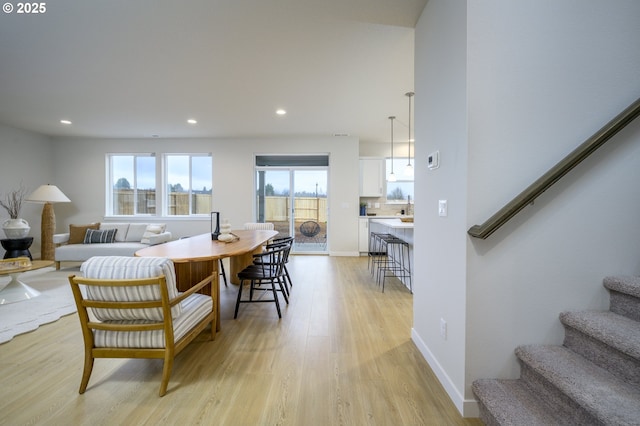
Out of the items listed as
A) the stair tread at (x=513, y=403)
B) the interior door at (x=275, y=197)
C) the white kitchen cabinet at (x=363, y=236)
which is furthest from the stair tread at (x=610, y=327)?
the interior door at (x=275, y=197)

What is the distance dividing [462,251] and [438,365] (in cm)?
86

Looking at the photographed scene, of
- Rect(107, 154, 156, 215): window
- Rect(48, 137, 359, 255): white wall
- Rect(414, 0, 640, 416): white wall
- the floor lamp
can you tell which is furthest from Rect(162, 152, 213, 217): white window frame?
Rect(414, 0, 640, 416): white wall

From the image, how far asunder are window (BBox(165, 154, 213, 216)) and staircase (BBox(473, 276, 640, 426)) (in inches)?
251

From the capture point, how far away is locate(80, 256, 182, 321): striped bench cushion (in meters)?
1.56

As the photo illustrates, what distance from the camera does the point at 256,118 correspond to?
16.1 feet

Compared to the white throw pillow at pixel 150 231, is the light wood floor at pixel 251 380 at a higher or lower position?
lower

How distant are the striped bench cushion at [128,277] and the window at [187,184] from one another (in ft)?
16.6

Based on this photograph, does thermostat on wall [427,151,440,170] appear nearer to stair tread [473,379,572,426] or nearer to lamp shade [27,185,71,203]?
stair tread [473,379,572,426]

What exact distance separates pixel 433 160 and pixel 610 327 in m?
1.23

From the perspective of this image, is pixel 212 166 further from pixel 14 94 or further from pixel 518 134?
pixel 518 134

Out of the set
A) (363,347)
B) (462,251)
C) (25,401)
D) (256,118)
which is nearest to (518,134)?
(462,251)

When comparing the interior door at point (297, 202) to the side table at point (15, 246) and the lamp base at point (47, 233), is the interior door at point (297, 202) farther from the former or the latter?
the side table at point (15, 246)

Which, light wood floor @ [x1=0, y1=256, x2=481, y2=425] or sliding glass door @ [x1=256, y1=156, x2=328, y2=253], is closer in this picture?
light wood floor @ [x1=0, y1=256, x2=481, y2=425]

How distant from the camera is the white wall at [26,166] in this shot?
5.31 meters
